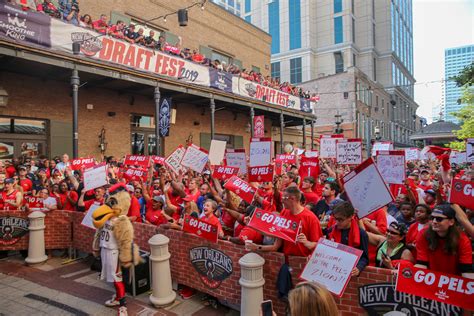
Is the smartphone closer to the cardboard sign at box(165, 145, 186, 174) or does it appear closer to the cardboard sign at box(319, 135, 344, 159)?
the cardboard sign at box(165, 145, 186, 174)

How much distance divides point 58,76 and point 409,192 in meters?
12.3

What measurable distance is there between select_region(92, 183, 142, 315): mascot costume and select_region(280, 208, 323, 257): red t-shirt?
2.14 metres

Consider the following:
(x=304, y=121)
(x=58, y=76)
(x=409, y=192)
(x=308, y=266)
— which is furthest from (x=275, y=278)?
(x=304, y=121)

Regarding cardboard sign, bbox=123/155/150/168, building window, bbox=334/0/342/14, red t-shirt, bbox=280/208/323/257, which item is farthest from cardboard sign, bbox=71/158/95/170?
building window, bbox=334/0/342/14

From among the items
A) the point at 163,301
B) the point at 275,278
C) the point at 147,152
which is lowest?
the point at 163,301

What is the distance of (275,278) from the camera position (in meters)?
4.24

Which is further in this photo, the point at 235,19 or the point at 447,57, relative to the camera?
the point at 447,57

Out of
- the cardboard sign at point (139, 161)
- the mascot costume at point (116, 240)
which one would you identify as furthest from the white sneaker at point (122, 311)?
the cardboard sign at point (139, 161)

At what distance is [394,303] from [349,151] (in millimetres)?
5501

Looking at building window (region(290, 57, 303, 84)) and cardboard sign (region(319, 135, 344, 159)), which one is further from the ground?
building window (region(290, 57, 303, 84))

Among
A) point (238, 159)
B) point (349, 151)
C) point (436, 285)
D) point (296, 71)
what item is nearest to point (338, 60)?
point (296, 71)

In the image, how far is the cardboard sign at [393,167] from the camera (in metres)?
6.37

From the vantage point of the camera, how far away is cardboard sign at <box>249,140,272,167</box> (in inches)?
281

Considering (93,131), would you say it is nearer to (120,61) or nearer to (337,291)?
(120,61)
